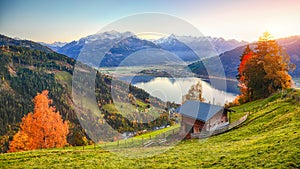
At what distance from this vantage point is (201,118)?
99.5 ft

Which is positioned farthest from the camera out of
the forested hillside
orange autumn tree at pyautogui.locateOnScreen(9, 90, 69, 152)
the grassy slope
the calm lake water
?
the forested hillside

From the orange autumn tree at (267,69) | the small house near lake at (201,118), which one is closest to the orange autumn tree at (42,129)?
the small house near lake at (201,118)

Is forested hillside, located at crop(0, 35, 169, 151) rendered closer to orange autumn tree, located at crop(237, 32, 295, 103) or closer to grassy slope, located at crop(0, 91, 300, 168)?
orange autumn tree, located at crop(237, 32, 295, 103)

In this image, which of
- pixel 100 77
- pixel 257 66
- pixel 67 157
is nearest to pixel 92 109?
pixel 100 77

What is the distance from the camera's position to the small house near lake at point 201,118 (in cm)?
3038

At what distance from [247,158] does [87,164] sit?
1269 cm

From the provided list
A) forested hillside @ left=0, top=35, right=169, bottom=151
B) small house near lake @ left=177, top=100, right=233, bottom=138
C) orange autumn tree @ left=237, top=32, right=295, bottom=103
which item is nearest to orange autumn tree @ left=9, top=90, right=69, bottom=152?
small house near lake @ left=177, top=100, right=233, bottom=138

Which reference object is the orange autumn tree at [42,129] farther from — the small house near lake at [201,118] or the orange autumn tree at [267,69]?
the orange autumn tree at [267,69]

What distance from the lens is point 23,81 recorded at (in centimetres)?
17475

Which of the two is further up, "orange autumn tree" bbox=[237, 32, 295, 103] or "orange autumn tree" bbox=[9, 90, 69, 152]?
"orange autumn tree" bbox=[237, 32, 295, 103]

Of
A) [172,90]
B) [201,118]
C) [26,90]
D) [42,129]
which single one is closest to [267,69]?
[201,118]

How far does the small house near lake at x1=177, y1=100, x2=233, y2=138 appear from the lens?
30.4 m

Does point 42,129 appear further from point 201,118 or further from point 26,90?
point 26,90

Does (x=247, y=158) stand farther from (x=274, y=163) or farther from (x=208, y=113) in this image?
(x=208, y=113)
